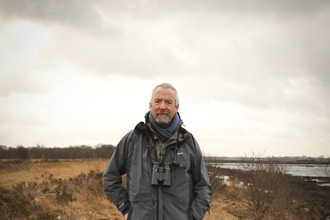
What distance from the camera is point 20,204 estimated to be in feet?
23.0

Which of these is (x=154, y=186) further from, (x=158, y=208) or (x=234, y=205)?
(x=234, y=205)

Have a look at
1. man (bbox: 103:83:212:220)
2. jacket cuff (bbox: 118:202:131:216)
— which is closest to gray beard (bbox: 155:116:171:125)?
man (bbox: 103:83:212:220)

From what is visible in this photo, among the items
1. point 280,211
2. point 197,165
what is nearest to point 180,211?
point 197,165

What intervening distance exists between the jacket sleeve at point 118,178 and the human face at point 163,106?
413 mm

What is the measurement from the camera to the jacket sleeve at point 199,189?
6.59 ft

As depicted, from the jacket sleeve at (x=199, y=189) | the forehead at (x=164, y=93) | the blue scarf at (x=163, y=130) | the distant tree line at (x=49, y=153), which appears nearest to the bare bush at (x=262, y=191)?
the jacket sleeve at (x=199, y=189)

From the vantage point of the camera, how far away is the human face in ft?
7.07

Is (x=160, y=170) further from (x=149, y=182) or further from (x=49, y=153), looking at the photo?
(x=49, y=153)

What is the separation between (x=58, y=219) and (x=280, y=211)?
822cm

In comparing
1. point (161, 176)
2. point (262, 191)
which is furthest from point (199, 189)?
point (262, 191)

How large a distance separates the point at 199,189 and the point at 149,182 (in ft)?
1.88

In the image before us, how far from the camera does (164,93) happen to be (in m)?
2.26

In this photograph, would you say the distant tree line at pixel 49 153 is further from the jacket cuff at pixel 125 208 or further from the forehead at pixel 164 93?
the forehead at pixel 164 93

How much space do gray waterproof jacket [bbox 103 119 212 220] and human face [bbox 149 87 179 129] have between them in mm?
182
